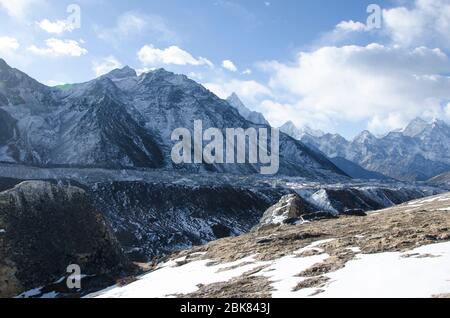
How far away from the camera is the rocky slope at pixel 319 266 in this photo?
16812 mm

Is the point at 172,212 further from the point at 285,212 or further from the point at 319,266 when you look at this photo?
the point at 319,266

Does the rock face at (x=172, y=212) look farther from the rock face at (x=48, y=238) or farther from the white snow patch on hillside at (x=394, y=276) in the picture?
the white snow patch on hillside at (x=394, y=276)

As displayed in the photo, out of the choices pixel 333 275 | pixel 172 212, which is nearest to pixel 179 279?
pixel 333 275

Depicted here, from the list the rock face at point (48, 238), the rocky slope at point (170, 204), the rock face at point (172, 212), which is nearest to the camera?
the rock face at point (48, 238)

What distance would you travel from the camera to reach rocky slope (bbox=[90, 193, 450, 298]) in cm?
1681

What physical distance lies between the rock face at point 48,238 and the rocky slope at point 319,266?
13.2ft

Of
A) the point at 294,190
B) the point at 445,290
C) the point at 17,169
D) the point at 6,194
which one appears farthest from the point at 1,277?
the point at 294,190

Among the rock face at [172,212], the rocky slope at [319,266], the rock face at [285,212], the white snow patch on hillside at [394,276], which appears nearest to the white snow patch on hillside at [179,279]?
the rocky slope at [319,266]

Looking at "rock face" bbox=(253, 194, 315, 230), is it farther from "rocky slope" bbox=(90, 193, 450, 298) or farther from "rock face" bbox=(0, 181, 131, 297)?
"rock face" bbox=(0, 181, 131, 297)

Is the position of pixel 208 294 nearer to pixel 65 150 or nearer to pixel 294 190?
pixel 294 190

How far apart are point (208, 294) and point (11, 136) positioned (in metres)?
182

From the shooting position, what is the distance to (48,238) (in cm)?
3002

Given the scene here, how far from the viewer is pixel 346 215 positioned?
153 feet
